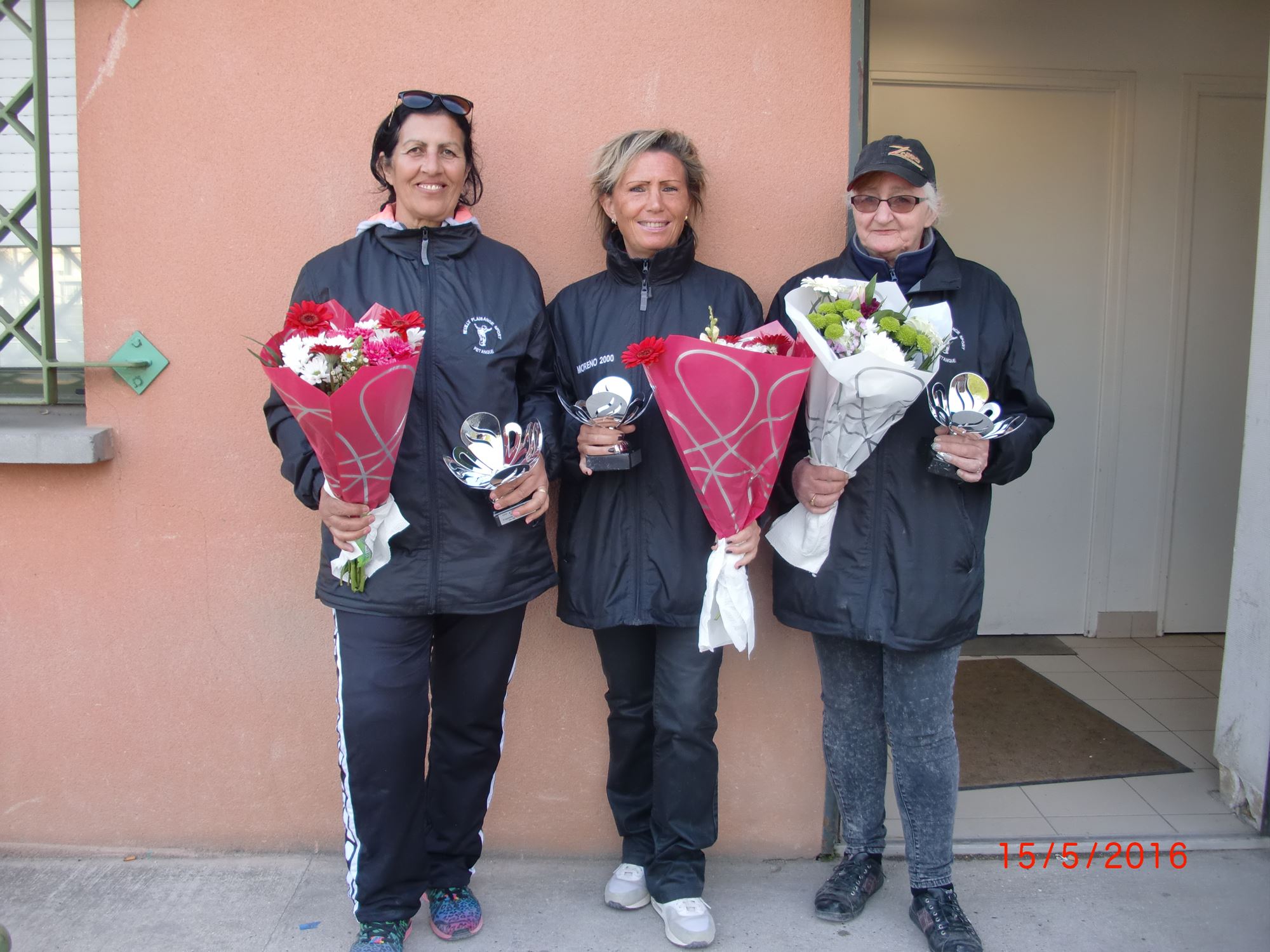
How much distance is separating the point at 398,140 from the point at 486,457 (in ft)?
2.83

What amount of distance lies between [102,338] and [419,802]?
5.30 feet

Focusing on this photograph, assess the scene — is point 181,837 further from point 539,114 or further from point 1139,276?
point 1139,276

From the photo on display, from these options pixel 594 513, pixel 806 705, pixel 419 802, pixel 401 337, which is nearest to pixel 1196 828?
Answer: pixel 806 705

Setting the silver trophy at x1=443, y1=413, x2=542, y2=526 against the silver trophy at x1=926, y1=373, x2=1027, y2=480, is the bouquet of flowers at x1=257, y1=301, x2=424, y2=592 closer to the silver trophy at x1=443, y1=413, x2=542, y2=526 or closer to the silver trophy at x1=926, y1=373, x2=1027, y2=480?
the silver trophy at x1=443, y1=413, x2=542, y2=526

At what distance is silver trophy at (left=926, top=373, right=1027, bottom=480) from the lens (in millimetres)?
2291

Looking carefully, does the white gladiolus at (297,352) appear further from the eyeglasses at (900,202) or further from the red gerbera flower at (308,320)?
A: the eyeglasses at (900,202)

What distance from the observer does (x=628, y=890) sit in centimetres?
276

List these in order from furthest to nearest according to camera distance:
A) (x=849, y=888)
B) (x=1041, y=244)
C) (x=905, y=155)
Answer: (x=1041, y=244)
(x=849, y=888)
(x=905, y=155)

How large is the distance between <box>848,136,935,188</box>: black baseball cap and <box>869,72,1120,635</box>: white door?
2.24 metres

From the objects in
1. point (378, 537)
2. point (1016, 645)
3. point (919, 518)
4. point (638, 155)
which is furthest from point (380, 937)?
point (1016, 645)

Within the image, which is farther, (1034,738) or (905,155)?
(1034,738)

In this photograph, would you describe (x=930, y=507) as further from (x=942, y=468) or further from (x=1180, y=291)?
(x=1180, y=291)

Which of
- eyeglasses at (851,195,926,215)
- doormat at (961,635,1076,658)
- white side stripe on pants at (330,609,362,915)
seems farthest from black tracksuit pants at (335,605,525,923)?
doormat at (961,635,1076,658)
